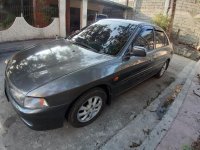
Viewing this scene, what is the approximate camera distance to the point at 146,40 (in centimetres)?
391

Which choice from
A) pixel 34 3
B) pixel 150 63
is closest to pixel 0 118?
pixel 150 63

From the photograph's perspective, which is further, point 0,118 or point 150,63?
point 150,63

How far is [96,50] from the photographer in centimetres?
322

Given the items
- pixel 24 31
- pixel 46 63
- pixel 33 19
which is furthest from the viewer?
pixel 33 19

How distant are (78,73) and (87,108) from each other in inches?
25.0

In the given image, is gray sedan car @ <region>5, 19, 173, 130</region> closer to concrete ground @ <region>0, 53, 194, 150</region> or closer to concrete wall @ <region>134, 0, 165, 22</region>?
concrete ground @ <region>0, 53, 194, 150</region>

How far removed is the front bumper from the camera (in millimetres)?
2223

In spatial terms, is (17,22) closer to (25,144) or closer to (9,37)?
(9,37)

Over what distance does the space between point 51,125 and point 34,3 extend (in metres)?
8.31

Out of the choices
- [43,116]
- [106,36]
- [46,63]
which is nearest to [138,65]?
[106,36]

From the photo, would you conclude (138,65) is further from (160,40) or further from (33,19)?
(33,19)

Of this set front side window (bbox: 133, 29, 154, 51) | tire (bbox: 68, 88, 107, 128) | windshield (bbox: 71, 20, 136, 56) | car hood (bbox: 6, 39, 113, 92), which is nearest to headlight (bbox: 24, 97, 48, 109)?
car hood (bbox: 6, 39, 113, 92)

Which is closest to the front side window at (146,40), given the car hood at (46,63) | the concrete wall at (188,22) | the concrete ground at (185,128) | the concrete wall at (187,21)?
the car hood at (46,63)

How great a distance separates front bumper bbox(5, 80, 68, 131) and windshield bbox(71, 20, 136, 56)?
1.38 metres
